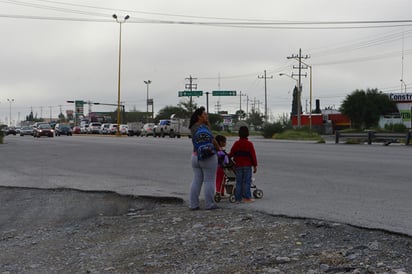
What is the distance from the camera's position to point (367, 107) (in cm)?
7681

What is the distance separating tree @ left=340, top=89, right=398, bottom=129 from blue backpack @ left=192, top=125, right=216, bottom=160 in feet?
232

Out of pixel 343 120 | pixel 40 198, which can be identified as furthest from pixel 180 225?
pixel 343 120

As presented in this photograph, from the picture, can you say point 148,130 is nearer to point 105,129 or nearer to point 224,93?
point 105,129

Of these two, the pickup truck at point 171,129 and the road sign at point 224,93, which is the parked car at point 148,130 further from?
the road sign at point 224,93

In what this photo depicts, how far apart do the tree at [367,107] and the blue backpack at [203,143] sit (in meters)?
70.7

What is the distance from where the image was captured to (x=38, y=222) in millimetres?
10391

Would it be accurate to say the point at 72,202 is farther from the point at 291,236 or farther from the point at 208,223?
the point at 291,236

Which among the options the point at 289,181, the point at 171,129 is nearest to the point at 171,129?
the point at 171,129

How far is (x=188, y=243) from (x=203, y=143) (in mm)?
2212

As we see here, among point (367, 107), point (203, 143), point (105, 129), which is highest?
point (367, 107)

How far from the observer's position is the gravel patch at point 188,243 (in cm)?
627

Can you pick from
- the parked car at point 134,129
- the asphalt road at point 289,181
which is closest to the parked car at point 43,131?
the parked car at point 134,129

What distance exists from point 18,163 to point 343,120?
7686 centimetres

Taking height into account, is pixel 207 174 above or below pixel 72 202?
above
